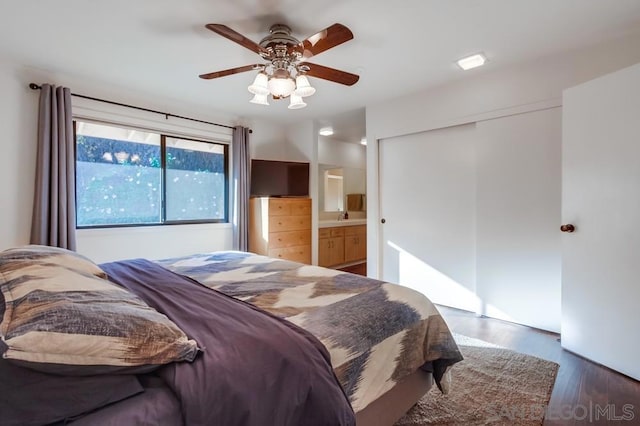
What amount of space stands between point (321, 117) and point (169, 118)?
6.63 feet

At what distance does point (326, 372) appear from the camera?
0.97 m

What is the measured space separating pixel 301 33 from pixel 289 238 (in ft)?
8.87

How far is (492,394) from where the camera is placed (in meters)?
1.78

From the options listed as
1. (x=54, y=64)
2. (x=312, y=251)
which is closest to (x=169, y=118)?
(x=54, y=64)

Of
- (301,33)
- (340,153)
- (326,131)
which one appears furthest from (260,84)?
(340,153)

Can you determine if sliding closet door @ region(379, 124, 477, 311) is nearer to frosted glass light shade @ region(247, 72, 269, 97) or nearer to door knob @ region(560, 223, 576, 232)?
door knob @ region(560, 223, 576, 232)

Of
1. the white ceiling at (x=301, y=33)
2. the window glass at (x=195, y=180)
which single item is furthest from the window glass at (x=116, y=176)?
the white ceiling at (x=301, y=33)

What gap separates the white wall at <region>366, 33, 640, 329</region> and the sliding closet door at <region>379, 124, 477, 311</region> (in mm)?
114

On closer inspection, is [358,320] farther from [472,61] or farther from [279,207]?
[279,207]

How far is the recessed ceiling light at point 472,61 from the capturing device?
2.63m

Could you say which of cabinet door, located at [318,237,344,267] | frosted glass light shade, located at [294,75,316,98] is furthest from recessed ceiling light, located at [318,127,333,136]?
frosted glass light shade, located at [294,75,316,98]

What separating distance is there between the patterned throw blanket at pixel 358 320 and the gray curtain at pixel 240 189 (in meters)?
2.24

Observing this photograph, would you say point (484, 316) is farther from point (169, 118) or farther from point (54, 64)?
point (54, 64)

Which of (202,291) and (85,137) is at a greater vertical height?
(85,137)
